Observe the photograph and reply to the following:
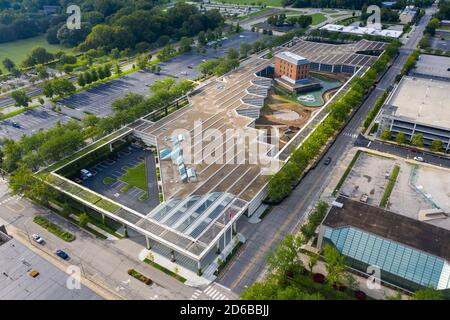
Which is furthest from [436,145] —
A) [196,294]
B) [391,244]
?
[196,294]

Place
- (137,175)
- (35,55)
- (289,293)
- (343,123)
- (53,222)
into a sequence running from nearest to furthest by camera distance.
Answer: (289,293) → (53,222) → (137,175) → (343,123) → (35,55)

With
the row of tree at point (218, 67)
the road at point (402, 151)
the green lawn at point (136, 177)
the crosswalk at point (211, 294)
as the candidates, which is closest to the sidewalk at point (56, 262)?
the crosswalk at point (211, 294)

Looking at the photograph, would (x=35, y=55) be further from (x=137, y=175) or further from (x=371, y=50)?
(x=371, y=50)

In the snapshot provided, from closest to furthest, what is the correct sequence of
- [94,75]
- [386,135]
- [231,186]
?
[231,186], [386,135], [94,75]

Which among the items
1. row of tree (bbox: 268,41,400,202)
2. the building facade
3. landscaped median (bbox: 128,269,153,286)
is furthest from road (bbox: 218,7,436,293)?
landscaped median (bbox: 128,269,153,286)

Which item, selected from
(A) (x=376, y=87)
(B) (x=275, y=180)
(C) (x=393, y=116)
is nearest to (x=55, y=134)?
(B) (x=275, y=180)

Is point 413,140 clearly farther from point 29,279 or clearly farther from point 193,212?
point 29,279

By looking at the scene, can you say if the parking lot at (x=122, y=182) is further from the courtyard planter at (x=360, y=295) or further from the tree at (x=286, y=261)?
the courtyard planter at (x=360, y=295)
